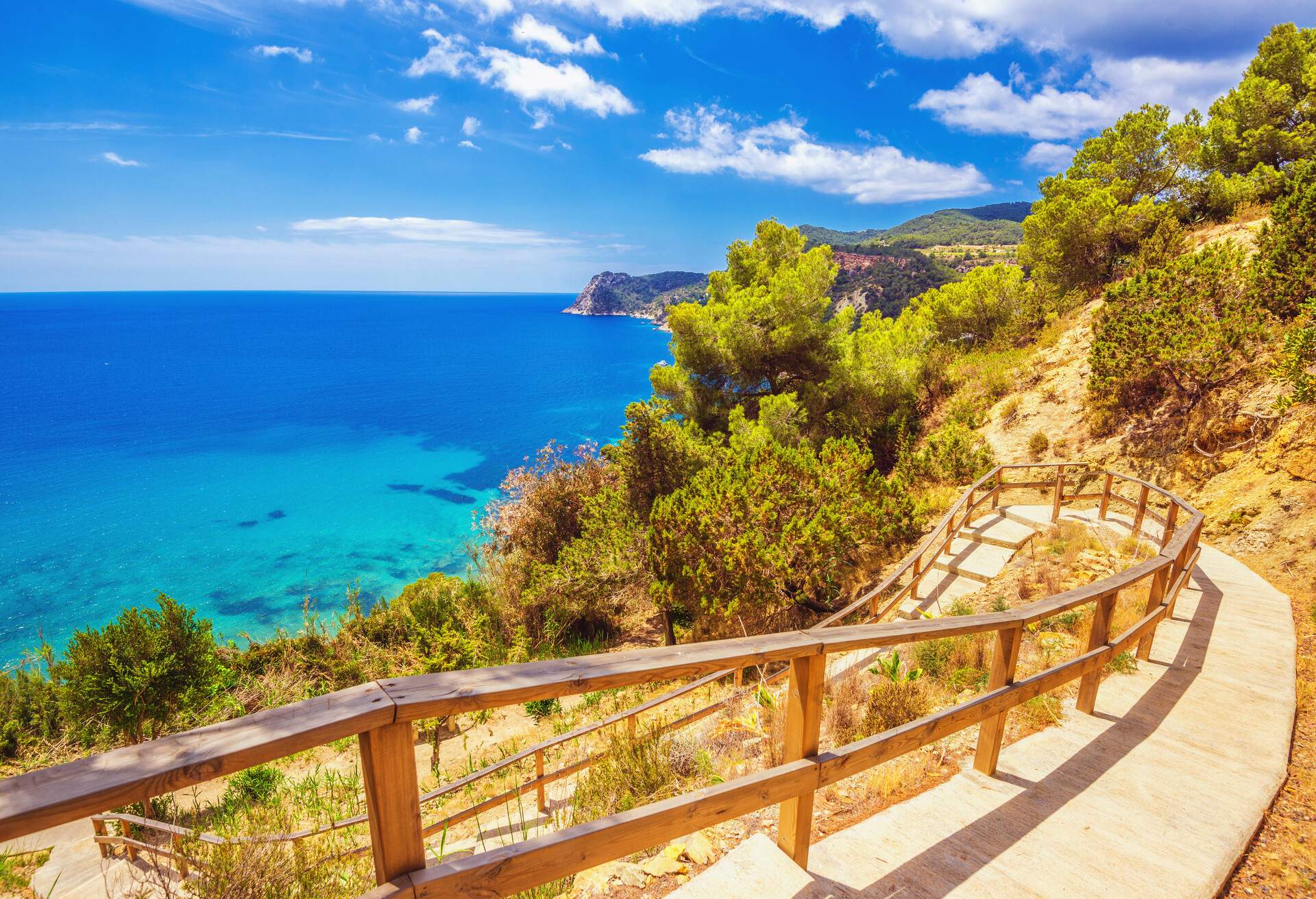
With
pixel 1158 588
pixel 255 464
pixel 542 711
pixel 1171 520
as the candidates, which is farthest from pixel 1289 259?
pixel 255 464

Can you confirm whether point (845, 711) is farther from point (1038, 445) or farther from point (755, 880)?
point (1038, 445)

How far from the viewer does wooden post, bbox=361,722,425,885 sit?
1.40 meters

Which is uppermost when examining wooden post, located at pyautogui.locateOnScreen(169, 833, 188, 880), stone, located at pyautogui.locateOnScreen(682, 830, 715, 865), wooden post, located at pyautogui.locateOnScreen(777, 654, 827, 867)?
wooden post, located at pyautogui.locateOnScreen(777, 654, 827, 867)

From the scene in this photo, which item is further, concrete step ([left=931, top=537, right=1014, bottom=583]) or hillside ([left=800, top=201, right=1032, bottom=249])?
hillside ([left=800, top=201, right=1032, bottom=249])

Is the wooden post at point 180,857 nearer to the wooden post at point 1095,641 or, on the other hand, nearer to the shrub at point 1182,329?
the wooden post at point 1095,641

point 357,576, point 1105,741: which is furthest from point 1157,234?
point 357,576

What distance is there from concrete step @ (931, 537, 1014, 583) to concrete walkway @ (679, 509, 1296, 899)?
4.03m

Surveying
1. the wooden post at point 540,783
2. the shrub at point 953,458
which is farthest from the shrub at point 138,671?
the shrub at point 953,458

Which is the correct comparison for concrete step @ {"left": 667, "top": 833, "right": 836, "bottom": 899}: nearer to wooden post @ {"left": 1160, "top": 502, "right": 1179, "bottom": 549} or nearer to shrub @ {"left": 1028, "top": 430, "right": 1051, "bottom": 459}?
wooden post @ {"left": 1160, "top": 502, "right": 1179, "bottom": 549}

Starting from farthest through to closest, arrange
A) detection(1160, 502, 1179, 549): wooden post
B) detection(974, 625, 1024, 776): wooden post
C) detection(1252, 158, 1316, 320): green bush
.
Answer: detection(1252, 158, 1316, 320): green bush → detection(1160, 502, 1179, 549): wooden post → detection(974, 625, 1024, 776): wooden post

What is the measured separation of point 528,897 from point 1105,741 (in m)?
3.63

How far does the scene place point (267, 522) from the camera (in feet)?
110

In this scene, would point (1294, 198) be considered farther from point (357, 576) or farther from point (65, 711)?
point (357, 576)

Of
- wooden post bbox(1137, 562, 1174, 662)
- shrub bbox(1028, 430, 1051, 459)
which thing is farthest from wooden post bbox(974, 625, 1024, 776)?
shrub bbox(1028, 430, 1051, 459)
